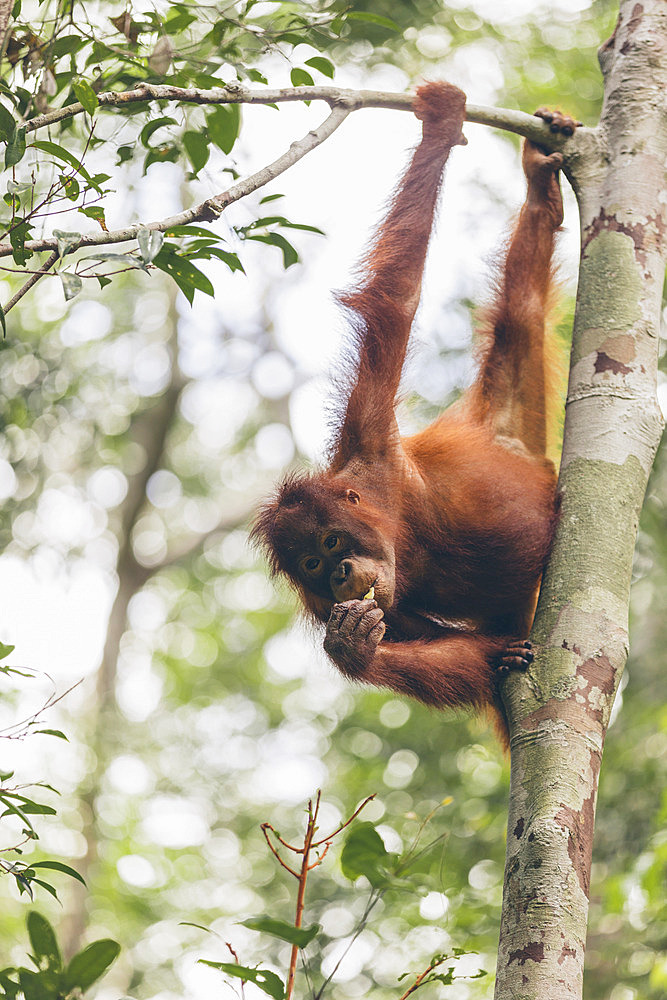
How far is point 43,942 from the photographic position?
160 cm

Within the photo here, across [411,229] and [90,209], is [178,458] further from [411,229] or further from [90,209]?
[90,209]

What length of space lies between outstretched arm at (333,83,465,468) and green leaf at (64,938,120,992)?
225 cm

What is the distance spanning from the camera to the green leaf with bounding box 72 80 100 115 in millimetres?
2285

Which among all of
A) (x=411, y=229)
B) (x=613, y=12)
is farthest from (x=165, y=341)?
(x=411, y=229)

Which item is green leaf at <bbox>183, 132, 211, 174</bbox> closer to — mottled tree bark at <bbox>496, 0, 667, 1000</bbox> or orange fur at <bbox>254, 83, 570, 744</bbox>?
orange fur at <bbox>254, 83, 570, 744</bbox>

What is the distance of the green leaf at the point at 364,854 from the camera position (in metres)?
1.98

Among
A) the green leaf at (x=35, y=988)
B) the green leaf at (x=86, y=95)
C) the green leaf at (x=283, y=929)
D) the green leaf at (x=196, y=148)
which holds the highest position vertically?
the green leaf at (x=196, y=148)

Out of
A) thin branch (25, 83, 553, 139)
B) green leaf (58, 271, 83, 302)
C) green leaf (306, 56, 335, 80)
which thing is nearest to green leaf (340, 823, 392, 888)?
green leaf (58, 271, 83, 302)

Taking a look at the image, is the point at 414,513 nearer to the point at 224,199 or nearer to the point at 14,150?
the point at 224,199

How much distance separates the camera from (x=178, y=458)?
14.9 meters

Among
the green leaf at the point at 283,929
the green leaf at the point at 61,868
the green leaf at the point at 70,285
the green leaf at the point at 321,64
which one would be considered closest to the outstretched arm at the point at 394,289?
the green leaf at the point at 321,64

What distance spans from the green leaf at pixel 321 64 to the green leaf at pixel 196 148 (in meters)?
0.41

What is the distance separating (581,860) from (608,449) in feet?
3.77

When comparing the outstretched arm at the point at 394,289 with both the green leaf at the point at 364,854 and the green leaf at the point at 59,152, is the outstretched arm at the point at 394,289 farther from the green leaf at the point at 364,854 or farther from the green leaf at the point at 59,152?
the green leaf at the point at 364,854
